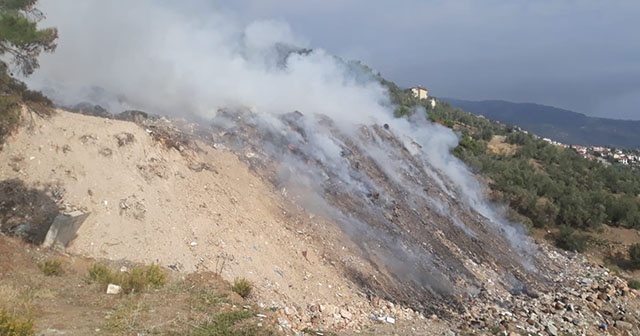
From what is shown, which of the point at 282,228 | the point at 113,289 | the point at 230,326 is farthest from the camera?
the point at 282,228

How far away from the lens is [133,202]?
9539mm

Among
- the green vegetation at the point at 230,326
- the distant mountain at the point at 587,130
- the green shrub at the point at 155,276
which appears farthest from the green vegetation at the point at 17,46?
the distant mountain at the point at 587,130

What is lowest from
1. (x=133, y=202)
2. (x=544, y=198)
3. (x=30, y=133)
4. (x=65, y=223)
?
(x=65, y=223)

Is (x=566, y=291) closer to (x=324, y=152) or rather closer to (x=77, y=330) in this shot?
(x=324, y=152)

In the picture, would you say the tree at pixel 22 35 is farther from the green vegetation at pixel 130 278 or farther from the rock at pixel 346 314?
the rock at pixel 346 314

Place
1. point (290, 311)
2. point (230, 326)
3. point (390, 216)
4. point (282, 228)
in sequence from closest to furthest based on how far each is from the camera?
point (230, 326), point (290, 311), point (282, 228), point (390, 216)

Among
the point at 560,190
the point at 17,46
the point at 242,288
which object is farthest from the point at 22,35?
the point at 560,190

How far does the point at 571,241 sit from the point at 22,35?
17.8 m

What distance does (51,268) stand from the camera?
25.3ft

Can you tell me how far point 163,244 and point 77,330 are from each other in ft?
10.8

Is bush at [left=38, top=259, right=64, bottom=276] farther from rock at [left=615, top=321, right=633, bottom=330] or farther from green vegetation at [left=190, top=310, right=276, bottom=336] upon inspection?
rock at [left=615, top=321, right=633, bottom=330]

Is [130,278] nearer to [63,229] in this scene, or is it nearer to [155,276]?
[155,276]

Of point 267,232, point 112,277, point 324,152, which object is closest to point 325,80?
point 324,152

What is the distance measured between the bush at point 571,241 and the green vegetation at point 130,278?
1531cm
